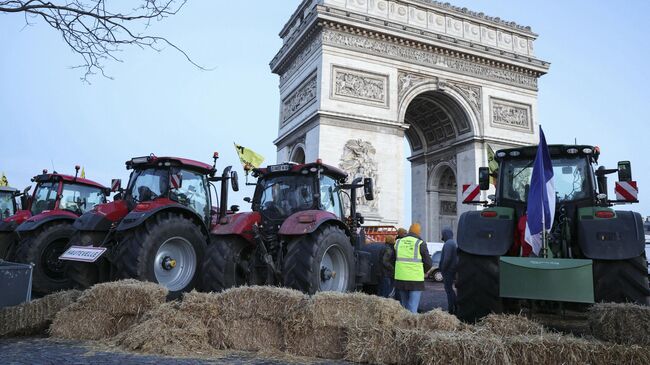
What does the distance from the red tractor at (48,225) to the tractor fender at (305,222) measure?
11.7 feet

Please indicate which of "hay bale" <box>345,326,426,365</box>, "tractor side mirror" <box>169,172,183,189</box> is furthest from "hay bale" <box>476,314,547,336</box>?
"tractor side mirror" <box>169,172,183,189</box>

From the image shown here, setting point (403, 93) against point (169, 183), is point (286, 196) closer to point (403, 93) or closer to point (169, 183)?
point (169, 183)

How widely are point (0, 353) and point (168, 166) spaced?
3570 millimetres

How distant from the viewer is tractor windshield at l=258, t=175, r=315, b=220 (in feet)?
21.3

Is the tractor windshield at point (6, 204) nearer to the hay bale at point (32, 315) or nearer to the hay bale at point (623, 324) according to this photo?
the hay bale at point (32, 315)

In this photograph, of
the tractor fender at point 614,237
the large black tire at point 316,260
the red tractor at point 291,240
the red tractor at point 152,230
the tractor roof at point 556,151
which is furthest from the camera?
the red tractor at point 152,230

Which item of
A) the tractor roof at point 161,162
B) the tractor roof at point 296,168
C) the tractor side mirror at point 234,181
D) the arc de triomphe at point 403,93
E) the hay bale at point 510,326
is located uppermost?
the arc de triomphe at point 403,93

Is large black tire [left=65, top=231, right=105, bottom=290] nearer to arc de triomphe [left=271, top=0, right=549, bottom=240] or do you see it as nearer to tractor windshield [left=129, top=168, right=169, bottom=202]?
tractor windshield [left=129, top=168, right=169, bottom=202]

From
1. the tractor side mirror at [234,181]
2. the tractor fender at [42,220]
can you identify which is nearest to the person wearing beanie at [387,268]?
the tractor side mirror at [234,181]

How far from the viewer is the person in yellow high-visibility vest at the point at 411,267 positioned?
5879 mm

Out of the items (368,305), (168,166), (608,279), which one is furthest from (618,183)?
(168,166)

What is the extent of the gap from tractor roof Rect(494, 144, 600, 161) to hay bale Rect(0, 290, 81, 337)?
17.4 ft

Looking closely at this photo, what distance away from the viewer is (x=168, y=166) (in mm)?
6969

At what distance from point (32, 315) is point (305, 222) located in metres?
2.95
